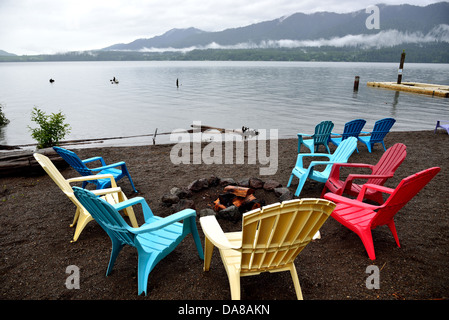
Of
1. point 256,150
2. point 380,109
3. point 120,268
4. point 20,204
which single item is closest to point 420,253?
point 120,268

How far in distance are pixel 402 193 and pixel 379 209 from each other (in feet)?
0.93

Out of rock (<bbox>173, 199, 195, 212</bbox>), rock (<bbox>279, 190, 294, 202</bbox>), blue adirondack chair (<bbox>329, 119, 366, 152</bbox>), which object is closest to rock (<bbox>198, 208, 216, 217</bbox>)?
rock (<bbox>173, 199, 195, 212</bbox>)

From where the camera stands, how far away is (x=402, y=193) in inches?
111

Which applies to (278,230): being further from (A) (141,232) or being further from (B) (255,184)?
(B) (255,184)

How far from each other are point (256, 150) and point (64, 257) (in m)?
5.75

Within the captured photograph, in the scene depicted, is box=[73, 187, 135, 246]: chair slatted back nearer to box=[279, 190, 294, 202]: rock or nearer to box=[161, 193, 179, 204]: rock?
box=[161, 193, 179, 204]: rock

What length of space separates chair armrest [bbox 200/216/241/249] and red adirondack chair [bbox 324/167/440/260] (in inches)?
58.7

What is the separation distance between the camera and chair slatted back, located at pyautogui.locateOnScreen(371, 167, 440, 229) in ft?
9.02

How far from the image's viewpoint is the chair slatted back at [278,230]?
6.79 feet

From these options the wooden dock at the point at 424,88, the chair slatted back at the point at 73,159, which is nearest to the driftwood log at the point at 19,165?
the chair slatted back at the point at 73,159

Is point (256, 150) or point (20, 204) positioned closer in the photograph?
point (20, 204)
